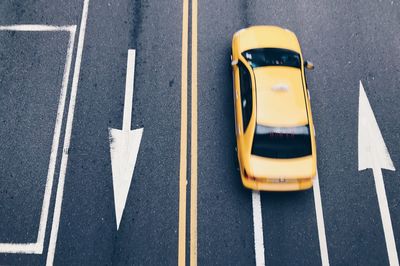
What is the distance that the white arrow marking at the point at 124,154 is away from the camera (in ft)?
26.8

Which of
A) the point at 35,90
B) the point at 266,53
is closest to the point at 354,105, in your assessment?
the point at 266,53

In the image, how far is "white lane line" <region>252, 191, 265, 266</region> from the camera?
7.77m

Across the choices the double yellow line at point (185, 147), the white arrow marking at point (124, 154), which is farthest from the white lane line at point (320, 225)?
the white arrow marking at point (124, 154)

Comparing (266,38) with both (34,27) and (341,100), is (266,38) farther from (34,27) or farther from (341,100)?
(34,27)

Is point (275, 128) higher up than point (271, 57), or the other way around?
point (271, 57)

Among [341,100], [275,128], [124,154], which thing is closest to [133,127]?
[124,154]

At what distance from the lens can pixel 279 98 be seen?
7789mm

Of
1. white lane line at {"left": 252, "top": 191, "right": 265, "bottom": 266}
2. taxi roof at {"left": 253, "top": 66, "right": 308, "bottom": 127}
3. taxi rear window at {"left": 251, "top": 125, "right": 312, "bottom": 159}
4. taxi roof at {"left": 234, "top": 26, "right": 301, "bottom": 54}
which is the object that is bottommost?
white lane line at {"left": 252, "top": 191, "right": 265, "bottom": 266}

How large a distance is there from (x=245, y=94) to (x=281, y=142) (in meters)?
1.41

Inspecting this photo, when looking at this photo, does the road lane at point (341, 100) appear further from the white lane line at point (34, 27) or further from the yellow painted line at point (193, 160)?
the white lane line at point (34, 27)

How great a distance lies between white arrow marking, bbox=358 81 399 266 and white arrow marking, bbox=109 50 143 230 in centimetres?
536

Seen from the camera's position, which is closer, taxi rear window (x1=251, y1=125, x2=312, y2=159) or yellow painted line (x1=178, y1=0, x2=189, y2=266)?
taxi rear window (x1=251, y1=125, x2=312, y2=159)

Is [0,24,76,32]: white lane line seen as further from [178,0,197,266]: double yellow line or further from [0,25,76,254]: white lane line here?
[178,0,197,266]: double yellow line

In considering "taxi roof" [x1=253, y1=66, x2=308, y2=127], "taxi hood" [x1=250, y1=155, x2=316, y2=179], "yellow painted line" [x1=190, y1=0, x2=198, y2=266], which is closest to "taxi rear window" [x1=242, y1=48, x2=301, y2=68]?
"taxi roof" [x1=253, y1=66, x2=308, y2=127]
